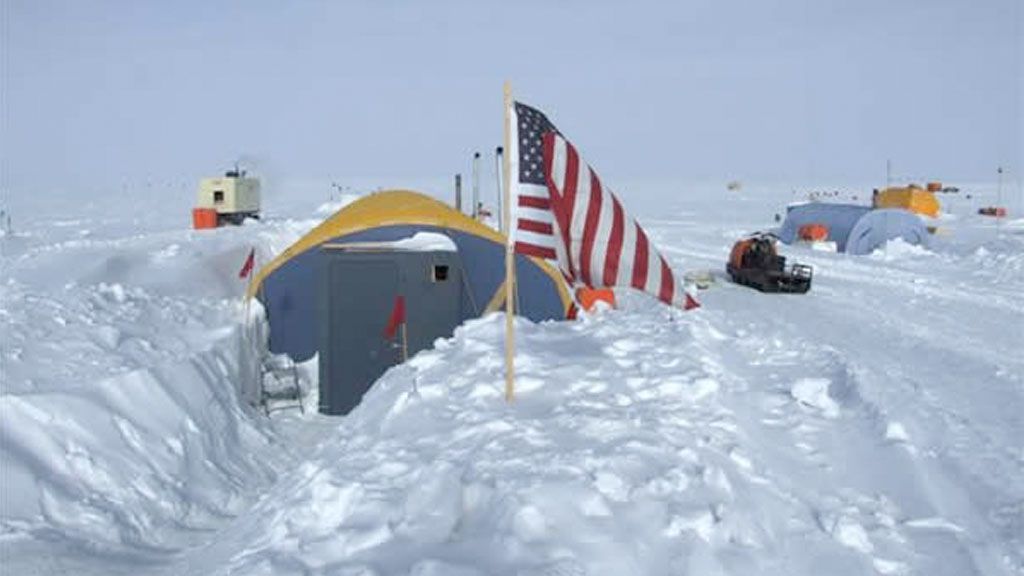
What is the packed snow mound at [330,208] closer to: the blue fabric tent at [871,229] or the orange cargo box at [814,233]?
the orange cargo box at [814,233]

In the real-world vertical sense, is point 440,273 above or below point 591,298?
above

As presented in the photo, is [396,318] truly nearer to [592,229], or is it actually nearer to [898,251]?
[592,229]

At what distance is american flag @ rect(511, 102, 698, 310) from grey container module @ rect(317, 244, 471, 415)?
510 cm

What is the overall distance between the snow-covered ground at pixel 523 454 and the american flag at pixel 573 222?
121cm

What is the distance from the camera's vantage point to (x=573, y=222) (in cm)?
660

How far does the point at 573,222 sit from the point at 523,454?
2.03m

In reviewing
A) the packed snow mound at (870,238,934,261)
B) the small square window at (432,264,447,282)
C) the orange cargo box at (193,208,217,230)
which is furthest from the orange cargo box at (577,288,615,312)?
the packed snow mound at (870,238,934,261)

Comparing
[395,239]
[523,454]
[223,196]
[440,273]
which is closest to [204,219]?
[223,196]

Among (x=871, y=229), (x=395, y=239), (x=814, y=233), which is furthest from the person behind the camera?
(x=814, y=233)

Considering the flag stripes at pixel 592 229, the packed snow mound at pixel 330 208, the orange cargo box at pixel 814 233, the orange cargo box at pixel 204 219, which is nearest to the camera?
the flag stripes at pixel 592 229

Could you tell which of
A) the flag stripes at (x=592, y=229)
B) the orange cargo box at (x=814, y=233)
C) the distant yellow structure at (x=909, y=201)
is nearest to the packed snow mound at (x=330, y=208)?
the orange cargo box at (x=814, y=233)

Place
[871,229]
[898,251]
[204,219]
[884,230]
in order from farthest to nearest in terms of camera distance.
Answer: [871,229] < [884,230] < [898,251] < [204,219]

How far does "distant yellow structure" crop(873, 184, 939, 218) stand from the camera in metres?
40.1

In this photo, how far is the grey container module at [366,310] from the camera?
11508mm
